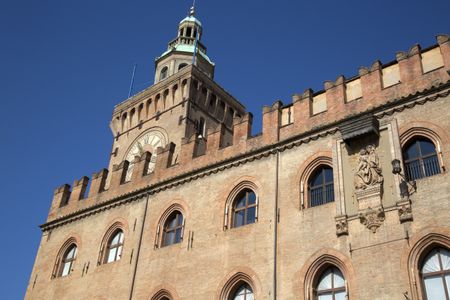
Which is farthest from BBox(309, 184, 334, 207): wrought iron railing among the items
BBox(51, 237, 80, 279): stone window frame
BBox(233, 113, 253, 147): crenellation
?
BBox(51, 237, 80, 279): stone window frame

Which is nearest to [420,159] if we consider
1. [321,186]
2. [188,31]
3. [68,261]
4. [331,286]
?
[321,186]

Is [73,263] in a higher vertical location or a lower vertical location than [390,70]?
lower

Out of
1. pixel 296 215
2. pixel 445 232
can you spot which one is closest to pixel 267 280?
pixel 296 215

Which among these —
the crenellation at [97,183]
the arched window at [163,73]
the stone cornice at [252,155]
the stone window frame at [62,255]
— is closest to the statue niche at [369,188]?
the stone cornice at [252,155]

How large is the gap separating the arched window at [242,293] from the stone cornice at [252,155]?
4365mm

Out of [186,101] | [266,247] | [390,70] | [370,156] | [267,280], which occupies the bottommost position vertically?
[267,280]

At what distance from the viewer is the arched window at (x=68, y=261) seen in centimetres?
2250

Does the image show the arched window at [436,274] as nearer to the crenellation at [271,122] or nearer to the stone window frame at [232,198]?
the stone window frame at [232,198]

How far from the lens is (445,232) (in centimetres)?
1318

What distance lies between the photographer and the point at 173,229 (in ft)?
64.8

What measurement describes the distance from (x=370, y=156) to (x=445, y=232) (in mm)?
3215

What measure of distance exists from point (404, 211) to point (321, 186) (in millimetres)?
3079

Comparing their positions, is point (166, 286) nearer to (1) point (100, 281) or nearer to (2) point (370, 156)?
(1) point (100, 281)

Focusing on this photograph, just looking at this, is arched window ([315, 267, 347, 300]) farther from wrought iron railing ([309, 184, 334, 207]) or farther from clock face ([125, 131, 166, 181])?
clock face ([125, 131, 166, 181])
